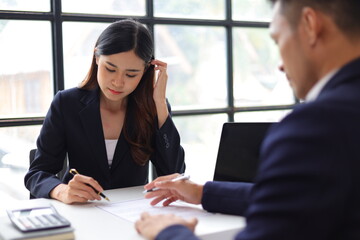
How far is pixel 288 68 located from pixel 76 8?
7.76ft

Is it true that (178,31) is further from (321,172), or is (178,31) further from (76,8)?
(321,172)

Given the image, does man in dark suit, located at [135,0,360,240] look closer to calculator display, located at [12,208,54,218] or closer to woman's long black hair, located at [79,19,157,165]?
calculator display, located at [12,208,54,218]

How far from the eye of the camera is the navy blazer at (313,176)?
694mm

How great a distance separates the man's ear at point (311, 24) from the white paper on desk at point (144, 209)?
789mm

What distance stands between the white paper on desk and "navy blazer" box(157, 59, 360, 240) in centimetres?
73

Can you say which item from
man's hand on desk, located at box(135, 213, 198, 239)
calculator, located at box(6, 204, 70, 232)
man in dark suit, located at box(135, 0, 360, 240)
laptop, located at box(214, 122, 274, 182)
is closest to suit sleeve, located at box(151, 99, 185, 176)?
Answer: laptop, located at box(214, 122, 274, 182)

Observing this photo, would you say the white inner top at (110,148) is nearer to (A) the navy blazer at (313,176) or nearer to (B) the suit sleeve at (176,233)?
(B) the suit sleeve at (176,233)

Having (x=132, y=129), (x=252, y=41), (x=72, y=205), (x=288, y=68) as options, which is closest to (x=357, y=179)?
(x=288, y=68)

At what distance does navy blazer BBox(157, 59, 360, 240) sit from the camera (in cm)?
69

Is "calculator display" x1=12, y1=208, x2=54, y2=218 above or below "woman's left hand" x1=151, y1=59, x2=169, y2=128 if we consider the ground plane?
below

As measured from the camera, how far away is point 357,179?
0.70 metres

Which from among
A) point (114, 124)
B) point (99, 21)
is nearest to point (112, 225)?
point (114, 124)

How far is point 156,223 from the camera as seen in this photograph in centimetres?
112

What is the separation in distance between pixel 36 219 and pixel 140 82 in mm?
1061
